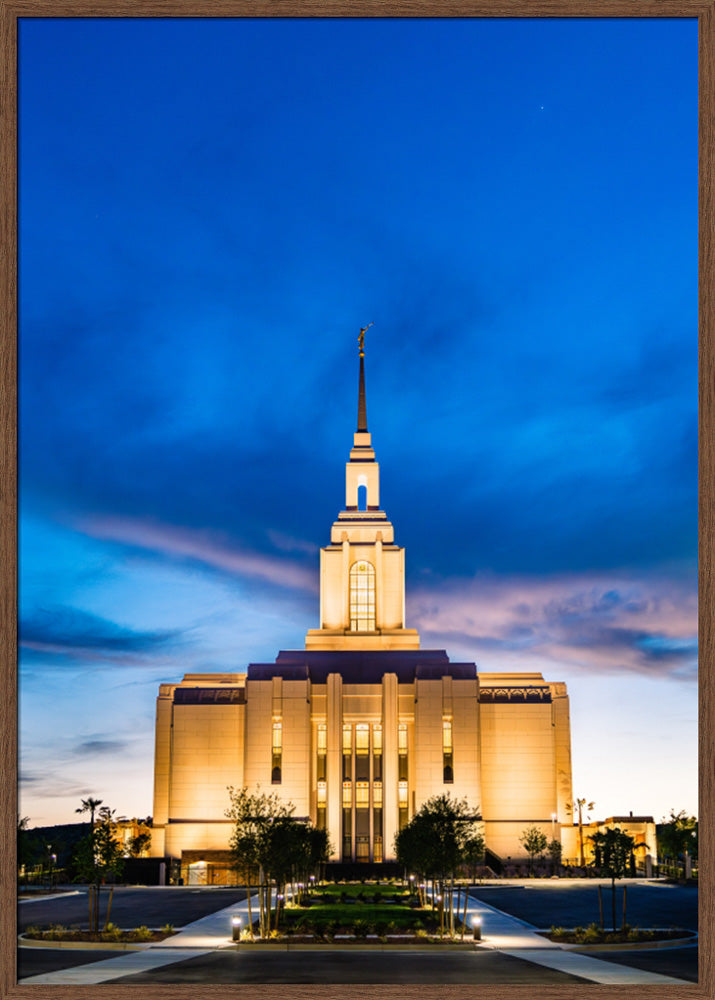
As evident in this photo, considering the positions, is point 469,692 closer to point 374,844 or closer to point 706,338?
point 374,844

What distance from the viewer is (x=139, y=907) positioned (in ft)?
143

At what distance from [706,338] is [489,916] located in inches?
1173

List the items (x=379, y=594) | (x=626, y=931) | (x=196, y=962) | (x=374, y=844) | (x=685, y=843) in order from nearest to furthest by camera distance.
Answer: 1. (x=196, y=962)
2. (x=626, y=931)
3. (x=685, y=843)
4. (x=374, y=844)
5. (x=379, y=594)

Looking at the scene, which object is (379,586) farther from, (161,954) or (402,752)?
(161,954)

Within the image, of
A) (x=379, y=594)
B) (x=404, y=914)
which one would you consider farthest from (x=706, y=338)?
(x=379, y=594)

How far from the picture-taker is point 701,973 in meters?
11.4

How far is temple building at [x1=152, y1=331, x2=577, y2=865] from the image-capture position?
78.2 metres

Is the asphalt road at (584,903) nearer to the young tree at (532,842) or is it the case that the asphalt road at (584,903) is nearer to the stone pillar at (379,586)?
the young tree at (532,842)

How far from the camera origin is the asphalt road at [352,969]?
60.3 ft

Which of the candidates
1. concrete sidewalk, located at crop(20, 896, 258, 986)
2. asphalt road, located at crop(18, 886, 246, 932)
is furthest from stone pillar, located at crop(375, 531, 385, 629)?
concrete sidewalk, located at crop(20, 896, 258, 986)

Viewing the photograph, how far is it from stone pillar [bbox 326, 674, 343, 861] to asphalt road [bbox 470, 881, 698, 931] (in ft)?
68.4

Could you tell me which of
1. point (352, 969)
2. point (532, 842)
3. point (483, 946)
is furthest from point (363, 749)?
point (352, 969)

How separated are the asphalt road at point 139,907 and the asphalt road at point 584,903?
1069 centimetres

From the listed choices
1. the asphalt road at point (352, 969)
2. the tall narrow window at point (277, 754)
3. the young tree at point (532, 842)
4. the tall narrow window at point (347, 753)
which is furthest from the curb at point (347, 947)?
the tall narrow window at point (347, 753)
